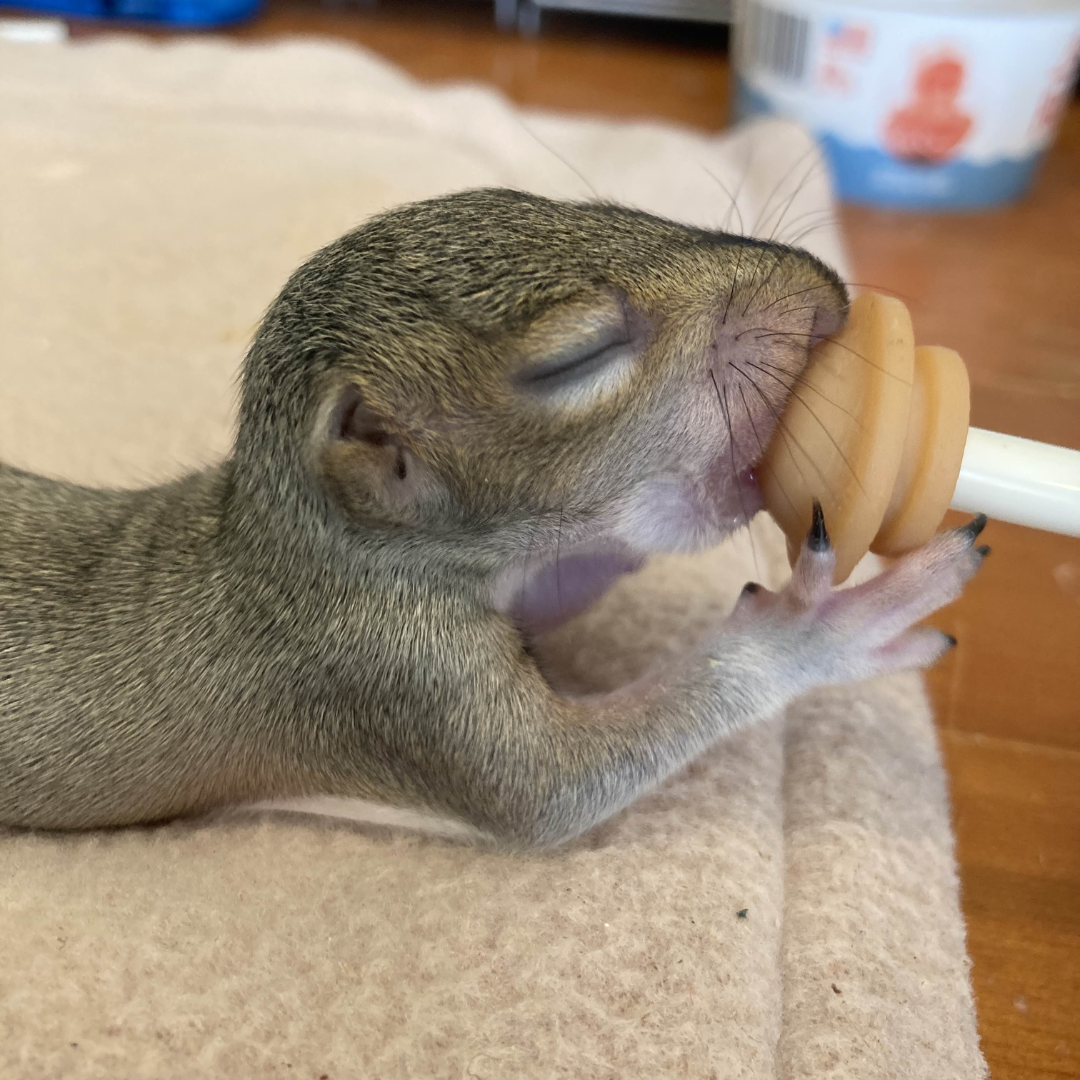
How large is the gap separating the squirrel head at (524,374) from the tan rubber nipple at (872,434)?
30 mm

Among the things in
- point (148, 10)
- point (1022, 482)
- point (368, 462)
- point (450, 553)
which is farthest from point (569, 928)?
point (148, 10)

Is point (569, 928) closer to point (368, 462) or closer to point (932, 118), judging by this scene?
point (368, 462)

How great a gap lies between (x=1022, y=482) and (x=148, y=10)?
323cm

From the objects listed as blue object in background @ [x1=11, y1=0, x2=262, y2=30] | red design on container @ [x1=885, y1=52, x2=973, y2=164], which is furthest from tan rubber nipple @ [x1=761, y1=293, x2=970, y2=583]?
blue object in background @ [x1=11, y1=0, x2=262, y2=30]

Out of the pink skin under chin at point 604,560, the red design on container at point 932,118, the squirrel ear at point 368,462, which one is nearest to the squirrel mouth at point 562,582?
the pink skin under chin at point 604,560

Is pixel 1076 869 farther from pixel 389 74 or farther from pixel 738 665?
pixel 389 74

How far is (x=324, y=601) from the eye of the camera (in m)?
1.10

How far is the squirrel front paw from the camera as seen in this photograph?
114cm

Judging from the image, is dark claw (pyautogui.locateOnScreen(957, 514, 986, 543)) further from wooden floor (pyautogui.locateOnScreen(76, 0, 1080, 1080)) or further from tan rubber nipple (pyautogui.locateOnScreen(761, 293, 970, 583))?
wooden floor (pyautogui.locateOnScreen(76, 0, 1080, 1080))

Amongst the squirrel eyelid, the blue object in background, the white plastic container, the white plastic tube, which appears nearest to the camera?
the squirrel eyelid

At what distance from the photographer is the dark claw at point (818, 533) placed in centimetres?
103

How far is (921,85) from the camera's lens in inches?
89.3

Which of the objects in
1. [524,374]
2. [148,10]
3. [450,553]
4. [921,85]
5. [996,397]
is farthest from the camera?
[148,10]

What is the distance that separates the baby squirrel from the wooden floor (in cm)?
27
